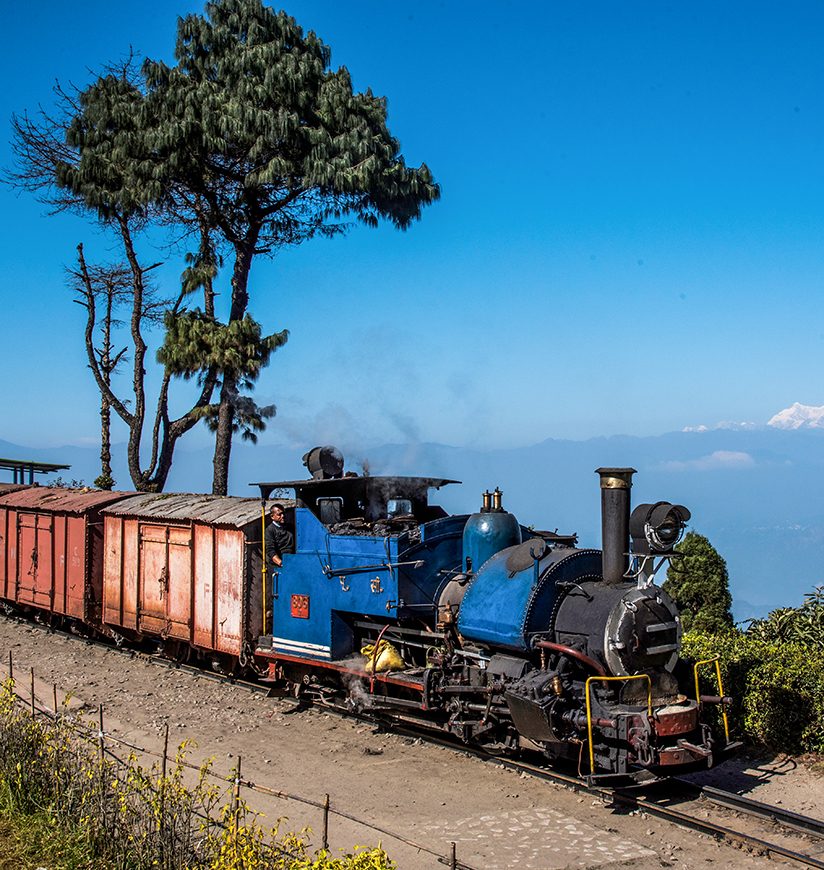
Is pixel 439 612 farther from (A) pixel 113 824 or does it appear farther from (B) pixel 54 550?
(B) pixel 54 550

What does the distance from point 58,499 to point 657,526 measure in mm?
14660

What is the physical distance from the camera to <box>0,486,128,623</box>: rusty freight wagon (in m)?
17.8

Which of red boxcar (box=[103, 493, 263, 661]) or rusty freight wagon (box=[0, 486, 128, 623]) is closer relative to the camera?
red boxcar (box=[103, 493, 263, 661])

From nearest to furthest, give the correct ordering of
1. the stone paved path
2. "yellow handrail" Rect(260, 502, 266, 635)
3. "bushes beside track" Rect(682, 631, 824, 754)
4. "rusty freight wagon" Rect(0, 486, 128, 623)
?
the stone paved path, "bushes beside track" Rect(682, 631, 824, 754), "yellow handrail" Rect(260, 502, 266, 635), "rusty freight wagon" Rect(0, 486, 128, 623)

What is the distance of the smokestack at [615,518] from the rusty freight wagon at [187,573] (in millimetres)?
5775

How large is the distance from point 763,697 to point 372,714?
4985 mm

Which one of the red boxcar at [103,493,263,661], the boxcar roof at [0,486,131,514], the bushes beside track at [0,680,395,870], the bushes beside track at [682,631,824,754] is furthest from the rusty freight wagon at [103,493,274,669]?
the bushes beside track at [682,631,824,754]

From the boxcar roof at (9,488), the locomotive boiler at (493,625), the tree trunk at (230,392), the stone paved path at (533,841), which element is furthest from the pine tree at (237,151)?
the stone paved path at (533,841)

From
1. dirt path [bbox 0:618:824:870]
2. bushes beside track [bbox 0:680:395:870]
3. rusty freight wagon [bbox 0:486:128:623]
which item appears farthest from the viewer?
rusty freight wagon [bbox 0:486:128:623]

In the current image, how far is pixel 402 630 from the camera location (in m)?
11.3

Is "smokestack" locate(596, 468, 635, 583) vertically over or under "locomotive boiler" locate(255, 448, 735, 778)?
over

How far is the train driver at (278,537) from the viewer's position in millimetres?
12984

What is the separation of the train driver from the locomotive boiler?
115 mm

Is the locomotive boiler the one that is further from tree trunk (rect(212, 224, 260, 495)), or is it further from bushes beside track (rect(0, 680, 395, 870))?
tree trunk (rect(212, 224, 260, 495))
